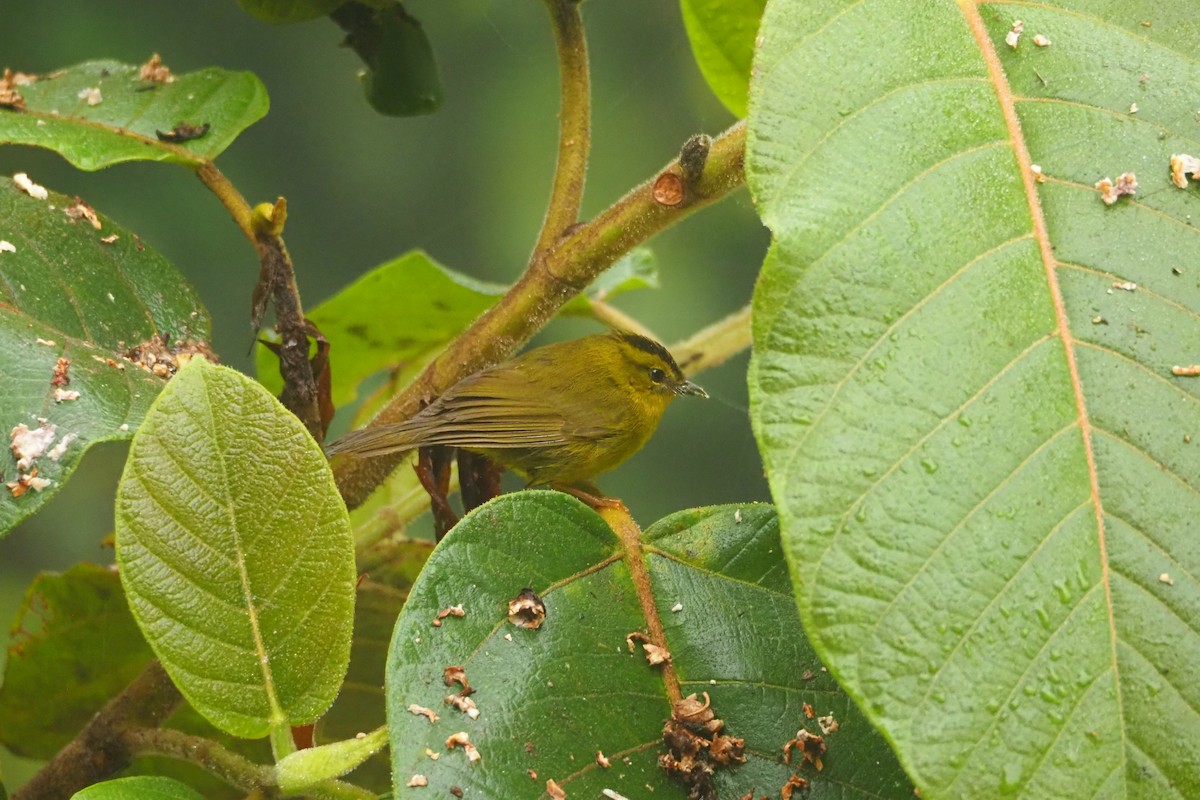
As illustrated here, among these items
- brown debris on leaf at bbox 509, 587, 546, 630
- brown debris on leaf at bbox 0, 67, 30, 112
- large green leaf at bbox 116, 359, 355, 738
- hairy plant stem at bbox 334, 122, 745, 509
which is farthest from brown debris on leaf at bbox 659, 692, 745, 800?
brown debris on leaf at bbox 0, 67, 30, 112

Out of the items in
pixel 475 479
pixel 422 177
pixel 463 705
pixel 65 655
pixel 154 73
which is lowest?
pixel 422 177

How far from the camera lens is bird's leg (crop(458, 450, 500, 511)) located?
110 cm

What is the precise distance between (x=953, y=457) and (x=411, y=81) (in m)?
0.78

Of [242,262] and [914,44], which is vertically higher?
[914,44]

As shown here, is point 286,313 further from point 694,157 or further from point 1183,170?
point 1183,170

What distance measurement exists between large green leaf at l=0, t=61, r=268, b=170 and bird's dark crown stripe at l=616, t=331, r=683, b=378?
54 centimetres

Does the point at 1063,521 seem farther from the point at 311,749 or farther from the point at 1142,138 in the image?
the point at 311,749

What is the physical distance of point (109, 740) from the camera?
97cm

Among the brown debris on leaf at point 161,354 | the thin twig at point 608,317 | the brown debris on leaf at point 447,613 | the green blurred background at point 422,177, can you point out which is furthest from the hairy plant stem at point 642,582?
the green blurred background at point 422,177

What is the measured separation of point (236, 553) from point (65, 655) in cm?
60

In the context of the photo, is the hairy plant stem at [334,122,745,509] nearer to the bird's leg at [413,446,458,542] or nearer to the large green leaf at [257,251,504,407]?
the bird's leg at [413,446,458,542]

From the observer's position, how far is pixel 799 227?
27.0 inches

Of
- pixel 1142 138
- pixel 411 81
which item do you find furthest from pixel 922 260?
pixel 411 81

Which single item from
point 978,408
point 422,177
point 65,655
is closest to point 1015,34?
point 978,408
